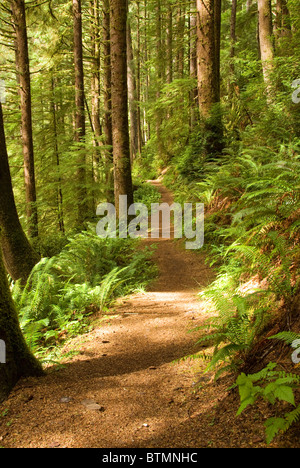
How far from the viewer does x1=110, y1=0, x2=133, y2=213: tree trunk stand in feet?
27.4

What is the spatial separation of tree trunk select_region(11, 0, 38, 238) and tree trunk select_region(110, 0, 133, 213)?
311cm

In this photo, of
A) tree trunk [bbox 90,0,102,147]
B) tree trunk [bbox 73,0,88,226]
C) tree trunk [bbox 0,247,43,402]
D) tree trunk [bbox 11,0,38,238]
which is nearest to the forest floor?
tree trunk [bbox 0,247,43,402]

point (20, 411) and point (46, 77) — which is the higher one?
point (46, 77)

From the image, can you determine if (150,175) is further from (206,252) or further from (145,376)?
(145,376)

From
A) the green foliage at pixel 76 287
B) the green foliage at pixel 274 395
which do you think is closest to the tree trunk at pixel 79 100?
the green foliage at pixel 76 287

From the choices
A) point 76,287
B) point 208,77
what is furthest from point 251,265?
point 208,77

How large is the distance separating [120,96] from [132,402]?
8.18m

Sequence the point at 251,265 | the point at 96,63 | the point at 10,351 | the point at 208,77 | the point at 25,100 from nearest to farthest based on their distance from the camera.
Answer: the point at 10,351
the point at 251,265
the point at 25,100
the point at 208,77
the point at 96,63

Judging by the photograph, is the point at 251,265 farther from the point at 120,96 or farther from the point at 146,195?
the point at 146,195

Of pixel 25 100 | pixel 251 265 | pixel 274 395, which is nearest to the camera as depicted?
pixel 274 395

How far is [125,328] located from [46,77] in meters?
11.6

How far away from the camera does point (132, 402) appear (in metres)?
2.66
